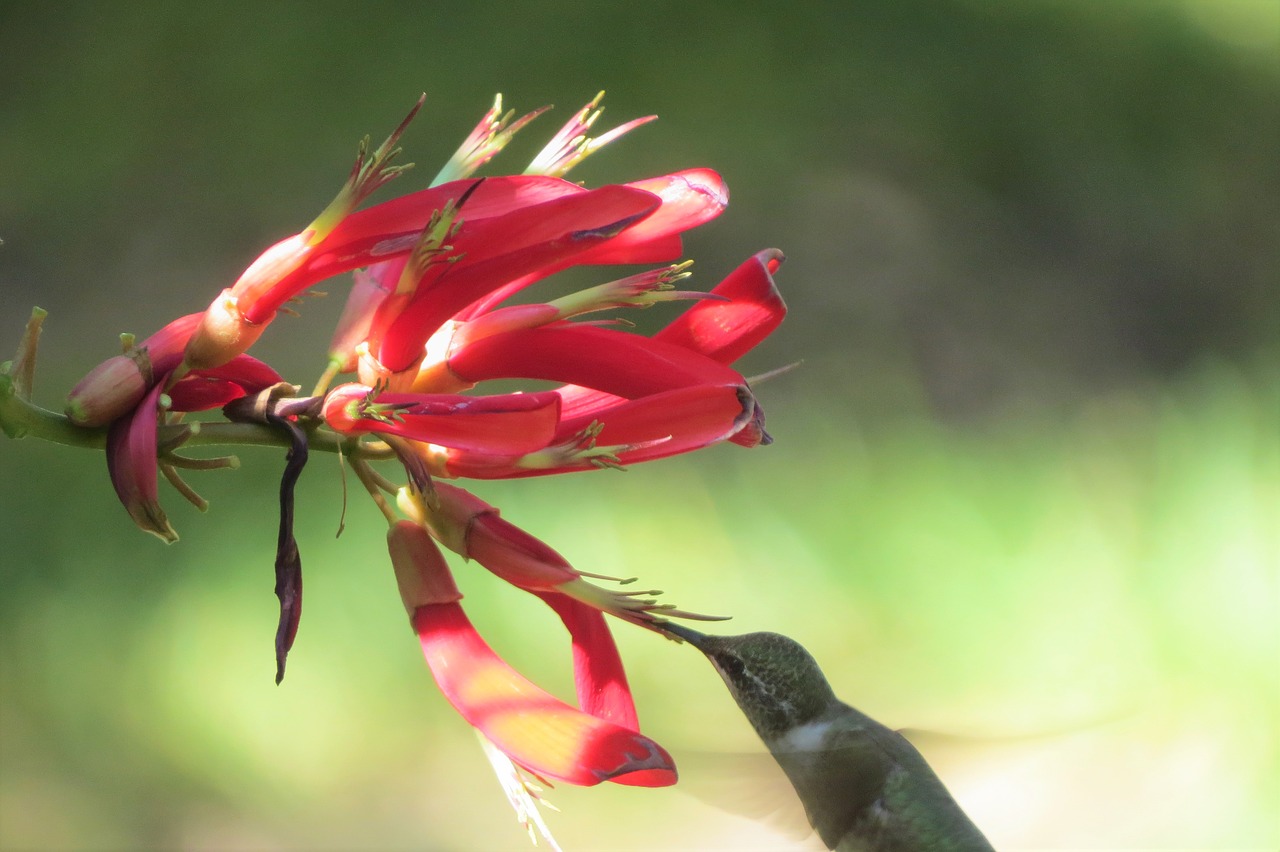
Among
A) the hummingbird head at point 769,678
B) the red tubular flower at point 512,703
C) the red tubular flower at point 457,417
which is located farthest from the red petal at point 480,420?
the hummingbird head at point 769,678

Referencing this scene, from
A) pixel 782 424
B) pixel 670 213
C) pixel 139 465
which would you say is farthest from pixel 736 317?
pixel 782 424

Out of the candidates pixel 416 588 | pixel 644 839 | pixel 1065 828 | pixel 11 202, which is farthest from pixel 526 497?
pixel 416 588

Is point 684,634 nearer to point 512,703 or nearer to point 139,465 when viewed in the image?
point 512,703

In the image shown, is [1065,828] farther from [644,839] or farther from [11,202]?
[11,202]

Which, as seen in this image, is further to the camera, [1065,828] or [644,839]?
[644,839]

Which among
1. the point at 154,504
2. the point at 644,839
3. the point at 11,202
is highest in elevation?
the point at 11,202

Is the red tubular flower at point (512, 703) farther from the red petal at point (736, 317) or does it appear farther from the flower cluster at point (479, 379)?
the red petal at point (736, 317)
